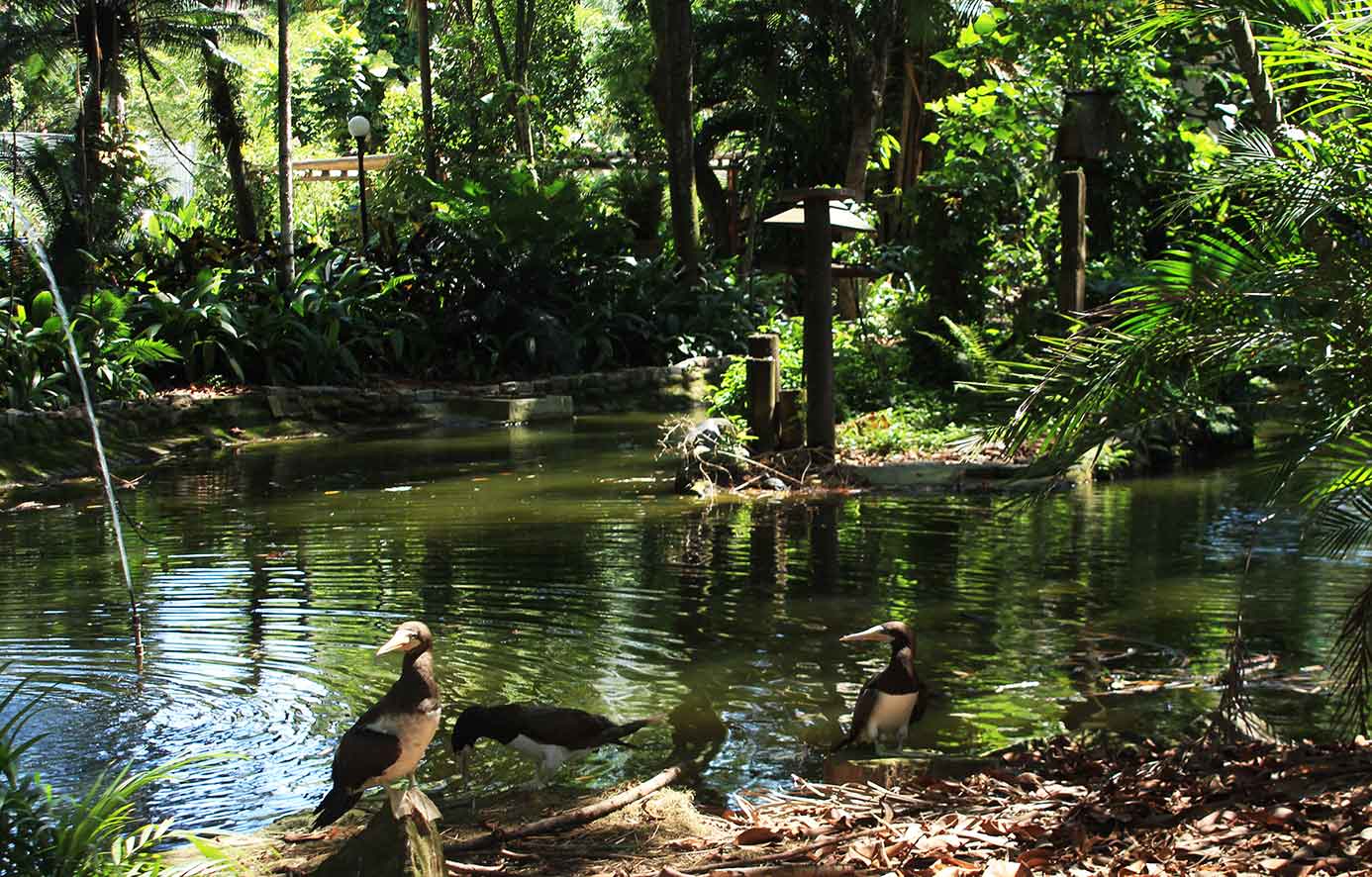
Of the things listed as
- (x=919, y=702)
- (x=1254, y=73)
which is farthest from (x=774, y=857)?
(x=1254, y=73)

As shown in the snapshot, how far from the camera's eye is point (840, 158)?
31.5 meters

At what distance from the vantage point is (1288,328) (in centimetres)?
500

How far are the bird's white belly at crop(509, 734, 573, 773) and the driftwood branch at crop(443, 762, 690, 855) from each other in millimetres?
422

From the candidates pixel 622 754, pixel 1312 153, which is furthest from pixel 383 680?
pixel 1312 153

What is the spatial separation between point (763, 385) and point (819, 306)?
3.31 feet

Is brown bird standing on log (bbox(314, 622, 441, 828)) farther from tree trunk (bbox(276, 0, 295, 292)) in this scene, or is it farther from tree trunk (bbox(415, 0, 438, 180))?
tree trunk (bbox(415, 0, 438, 180))

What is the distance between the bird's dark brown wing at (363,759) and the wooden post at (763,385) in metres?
8.76

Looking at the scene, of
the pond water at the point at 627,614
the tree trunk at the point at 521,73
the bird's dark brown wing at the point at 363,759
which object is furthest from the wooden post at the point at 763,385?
the tree trunk at the point at 521,73

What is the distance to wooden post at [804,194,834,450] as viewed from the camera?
1258 centimetres

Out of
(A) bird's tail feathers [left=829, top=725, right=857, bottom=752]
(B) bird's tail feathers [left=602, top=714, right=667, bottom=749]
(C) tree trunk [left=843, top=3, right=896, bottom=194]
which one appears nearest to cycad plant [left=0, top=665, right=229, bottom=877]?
(B) bird's tail feathers [left=602, top=714, right=667, bottom=749]

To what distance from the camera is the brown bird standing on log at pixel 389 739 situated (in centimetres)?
462

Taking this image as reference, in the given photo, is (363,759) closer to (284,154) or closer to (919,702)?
(919,702)

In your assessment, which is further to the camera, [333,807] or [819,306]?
[819,306]

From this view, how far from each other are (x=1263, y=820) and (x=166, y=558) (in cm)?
837
